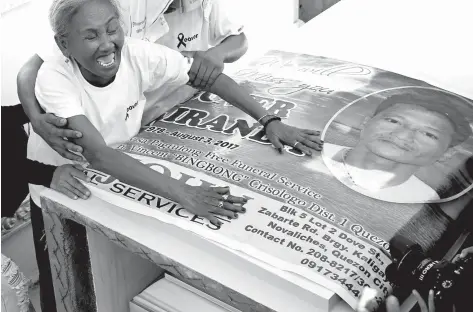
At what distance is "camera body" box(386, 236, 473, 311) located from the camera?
0.99 meters

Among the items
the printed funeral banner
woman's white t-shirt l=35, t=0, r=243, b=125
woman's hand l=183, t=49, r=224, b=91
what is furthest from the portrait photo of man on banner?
woman's white t-shirt l=35, t=0, r=243, b=125

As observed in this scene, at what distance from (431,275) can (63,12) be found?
2.27ft

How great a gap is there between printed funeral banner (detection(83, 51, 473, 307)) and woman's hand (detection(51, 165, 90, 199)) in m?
0.03

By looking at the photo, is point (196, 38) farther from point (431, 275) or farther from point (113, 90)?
point (431, 275)

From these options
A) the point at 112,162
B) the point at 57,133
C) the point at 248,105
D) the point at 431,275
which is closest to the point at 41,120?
the point at 57,133

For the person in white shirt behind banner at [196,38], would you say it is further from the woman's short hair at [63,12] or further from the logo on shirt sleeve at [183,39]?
the woman's short hair at [63,12]

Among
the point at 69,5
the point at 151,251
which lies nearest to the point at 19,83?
the point at 69,5

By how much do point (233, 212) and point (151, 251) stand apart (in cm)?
14

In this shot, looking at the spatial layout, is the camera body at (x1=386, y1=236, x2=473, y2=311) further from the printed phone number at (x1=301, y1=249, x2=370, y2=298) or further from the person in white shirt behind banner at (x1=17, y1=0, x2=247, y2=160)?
the person in white shirt behind banner at (x1=17, y1=0, x2=247, y2=160)

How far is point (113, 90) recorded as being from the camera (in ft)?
4.32

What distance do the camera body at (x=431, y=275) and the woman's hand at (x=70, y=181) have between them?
1.73 feet

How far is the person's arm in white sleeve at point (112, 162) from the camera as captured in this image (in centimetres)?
116

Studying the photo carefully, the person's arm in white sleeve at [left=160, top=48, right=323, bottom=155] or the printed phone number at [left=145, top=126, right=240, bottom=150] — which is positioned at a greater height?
the person's arm in white sleeve at [left=160, top=48, right=323, bottom=155]

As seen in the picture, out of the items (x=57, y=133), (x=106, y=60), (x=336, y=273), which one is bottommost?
(x=336, y=273)
